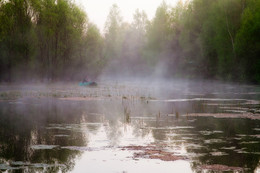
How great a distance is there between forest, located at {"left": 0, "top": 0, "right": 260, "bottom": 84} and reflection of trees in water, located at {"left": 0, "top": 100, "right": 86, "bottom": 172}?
4301cm

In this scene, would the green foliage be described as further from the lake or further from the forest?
the lake

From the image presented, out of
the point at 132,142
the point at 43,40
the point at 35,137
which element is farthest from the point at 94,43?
the point at 132,142

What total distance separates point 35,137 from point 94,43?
231 feet

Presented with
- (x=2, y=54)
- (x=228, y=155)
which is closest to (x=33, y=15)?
(x=2, y=54)

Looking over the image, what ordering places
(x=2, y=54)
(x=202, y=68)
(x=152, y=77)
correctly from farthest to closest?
(x=152, y=77) < (x=202, y=68) < (x=2, y=54)

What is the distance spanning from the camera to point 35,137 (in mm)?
15922

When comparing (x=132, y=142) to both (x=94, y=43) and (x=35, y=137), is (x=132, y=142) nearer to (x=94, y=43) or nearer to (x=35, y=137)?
(x=35, y=137)

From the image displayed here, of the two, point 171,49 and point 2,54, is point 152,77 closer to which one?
point 171,49

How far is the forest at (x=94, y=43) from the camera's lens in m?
62.6

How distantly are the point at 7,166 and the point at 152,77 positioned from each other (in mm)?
93245

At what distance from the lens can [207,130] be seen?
1723cm

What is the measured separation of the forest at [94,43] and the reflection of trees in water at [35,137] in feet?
141

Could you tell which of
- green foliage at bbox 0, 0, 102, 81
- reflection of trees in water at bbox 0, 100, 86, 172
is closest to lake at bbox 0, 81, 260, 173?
reflection of trees in water at bbox 0, 100, 86, 172

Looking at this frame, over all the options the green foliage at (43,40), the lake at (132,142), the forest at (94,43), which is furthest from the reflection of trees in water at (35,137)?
the green foliage at (43,40)
